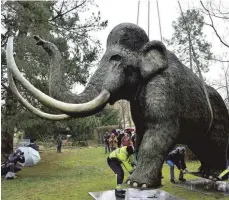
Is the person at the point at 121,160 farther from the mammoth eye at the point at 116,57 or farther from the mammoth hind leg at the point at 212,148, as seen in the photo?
the mammoth eye at the point at 116,57

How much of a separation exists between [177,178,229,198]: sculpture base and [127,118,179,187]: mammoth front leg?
2510 mm

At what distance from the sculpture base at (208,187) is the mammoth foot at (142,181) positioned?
263 cm

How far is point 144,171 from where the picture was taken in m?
3.51

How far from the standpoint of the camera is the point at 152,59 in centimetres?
402

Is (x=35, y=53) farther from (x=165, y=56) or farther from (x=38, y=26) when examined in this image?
(x=165, y=56)

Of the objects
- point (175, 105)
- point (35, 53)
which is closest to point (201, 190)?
point (175, 105)

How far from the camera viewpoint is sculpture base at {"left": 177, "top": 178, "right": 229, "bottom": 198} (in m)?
5.80

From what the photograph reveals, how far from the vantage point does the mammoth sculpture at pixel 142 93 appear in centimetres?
349

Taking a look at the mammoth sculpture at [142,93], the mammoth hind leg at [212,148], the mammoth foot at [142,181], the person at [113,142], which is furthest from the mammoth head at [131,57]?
the person at [113,142]

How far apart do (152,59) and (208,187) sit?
340cm

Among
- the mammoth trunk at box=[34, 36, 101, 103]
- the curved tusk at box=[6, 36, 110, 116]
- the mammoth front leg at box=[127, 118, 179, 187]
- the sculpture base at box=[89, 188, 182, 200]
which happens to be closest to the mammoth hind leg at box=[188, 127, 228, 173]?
the sculpture base at box=[89, 188, 182, 200]

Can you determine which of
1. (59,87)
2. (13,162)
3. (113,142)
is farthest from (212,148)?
(113,142)

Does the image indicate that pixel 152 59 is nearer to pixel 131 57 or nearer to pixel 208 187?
pixel 131 57

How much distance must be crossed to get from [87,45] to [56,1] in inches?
65.6
